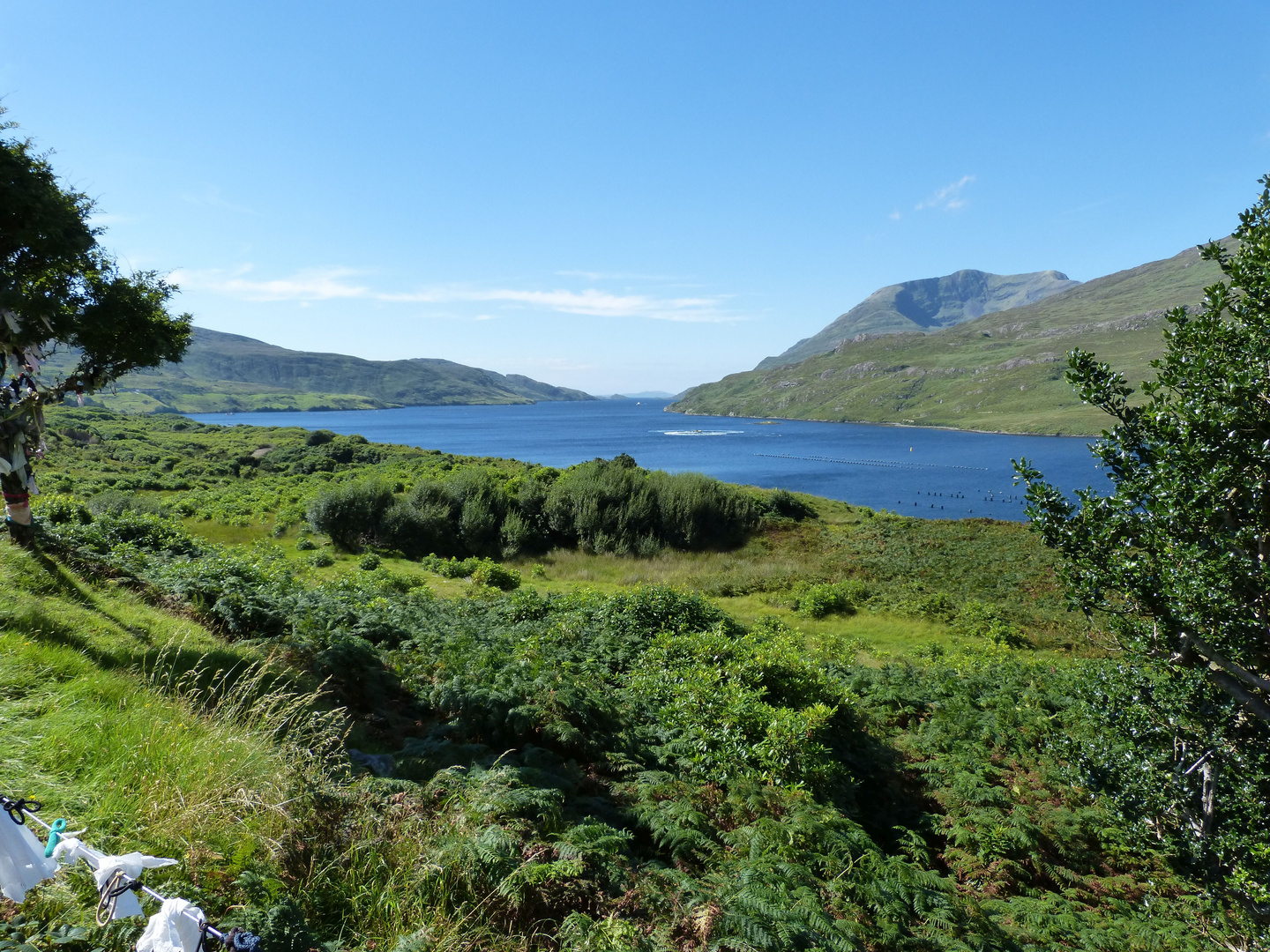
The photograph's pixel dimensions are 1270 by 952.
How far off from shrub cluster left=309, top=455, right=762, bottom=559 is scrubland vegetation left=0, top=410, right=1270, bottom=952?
1974cm

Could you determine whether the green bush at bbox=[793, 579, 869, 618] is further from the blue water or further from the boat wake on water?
the boat wake on water

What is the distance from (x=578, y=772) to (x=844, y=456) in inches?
5358

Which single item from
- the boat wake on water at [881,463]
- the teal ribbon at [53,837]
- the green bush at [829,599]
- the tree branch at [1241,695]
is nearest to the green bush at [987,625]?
the green bush at [829,599]

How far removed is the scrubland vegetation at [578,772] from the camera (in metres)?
3.84

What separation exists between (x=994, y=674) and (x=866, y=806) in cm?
840

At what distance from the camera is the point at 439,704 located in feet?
27.0

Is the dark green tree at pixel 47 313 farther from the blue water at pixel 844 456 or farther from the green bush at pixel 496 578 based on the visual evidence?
the blue water at pixel 844 456

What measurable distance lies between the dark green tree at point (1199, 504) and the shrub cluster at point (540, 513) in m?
33.2

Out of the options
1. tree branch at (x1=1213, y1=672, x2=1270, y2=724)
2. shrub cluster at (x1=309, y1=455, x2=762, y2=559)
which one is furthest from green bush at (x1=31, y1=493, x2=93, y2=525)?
tree branch at (x1=1213, y1=672, x2=1270, y2=724)

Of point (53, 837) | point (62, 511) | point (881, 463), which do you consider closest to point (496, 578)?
point (62, 511)

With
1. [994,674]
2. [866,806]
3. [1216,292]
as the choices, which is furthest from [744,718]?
[994,674]

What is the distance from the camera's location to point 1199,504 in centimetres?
658

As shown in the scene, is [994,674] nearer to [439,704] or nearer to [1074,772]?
[1074,772]

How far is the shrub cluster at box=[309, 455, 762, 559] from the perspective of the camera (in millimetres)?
35375
